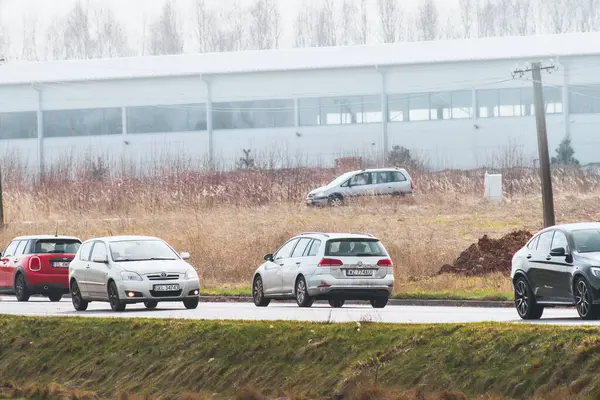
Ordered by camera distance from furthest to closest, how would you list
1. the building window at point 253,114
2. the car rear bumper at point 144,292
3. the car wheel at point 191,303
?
1. the building window at point 253,114
2. the car wheel at point 191,303
3. the car rear bumper at point 144,292

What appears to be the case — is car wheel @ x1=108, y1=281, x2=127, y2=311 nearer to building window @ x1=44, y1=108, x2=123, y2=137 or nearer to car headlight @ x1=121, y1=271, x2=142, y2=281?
car headlight @ x1=121, y1=271, x2=142, y2=281

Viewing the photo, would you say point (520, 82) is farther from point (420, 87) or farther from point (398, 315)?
point (398, 315)

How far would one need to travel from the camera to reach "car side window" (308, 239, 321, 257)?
1120 inches

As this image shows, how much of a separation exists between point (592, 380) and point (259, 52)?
72418 millimetres

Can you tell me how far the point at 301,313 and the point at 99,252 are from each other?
5649mm

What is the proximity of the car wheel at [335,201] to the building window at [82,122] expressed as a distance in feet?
89.4

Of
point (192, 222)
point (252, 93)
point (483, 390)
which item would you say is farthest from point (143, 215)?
point (483, 390)

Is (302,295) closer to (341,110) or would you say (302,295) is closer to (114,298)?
(114,298)

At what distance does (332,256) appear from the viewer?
2811 cm

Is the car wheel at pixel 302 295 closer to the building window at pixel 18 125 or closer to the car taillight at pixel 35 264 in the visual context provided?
the car taillight at pixel 35 264

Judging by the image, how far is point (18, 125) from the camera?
8250 cm

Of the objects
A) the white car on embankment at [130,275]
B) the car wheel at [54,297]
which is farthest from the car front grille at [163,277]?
the car wheel at [54,297]

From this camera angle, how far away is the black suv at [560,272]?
70.3 ft

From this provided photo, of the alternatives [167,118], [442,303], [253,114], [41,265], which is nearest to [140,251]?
[41,265]
